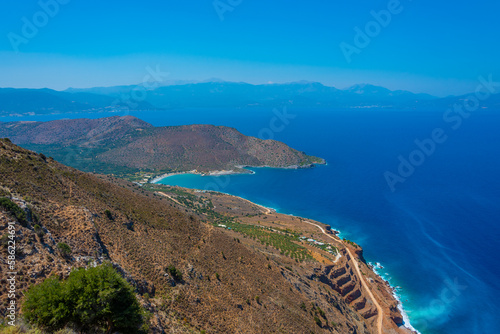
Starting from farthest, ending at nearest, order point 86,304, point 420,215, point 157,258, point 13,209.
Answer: point 420,215, point 157,258, point 13,209, point 86,304

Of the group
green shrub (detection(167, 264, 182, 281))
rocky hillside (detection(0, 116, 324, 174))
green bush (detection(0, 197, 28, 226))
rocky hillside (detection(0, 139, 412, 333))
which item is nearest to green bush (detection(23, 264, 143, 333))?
rocky hillside (detection(0, 139, 412, 333))

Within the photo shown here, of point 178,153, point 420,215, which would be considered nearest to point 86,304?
point 420,215

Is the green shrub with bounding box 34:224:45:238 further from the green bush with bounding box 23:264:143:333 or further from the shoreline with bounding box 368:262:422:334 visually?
the shoreline with bounding box 368:262:422:334

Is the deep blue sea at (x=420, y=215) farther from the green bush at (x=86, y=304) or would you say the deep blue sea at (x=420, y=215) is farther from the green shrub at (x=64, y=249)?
the green shrub at (x=64, y=249)

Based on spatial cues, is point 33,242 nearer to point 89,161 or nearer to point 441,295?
point 441,295

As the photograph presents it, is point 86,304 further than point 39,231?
No

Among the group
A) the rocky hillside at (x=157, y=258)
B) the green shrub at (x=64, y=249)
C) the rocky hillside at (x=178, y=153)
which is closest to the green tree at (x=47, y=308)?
the rocky hillside at (x=157, y=258)

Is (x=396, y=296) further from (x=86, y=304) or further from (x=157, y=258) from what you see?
(x=86, y=304)

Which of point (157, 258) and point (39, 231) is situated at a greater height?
point (39, 231)
